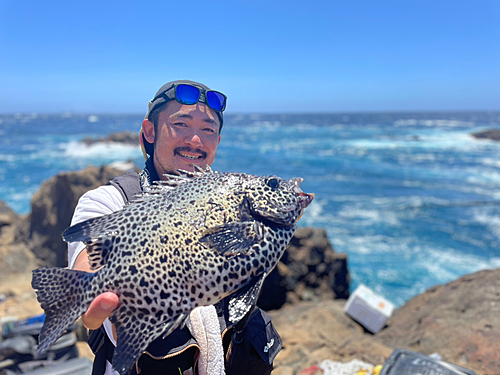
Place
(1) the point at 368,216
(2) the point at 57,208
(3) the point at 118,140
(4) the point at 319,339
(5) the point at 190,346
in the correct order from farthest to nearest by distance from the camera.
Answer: (3) the point at 118,140 → (1) the point at 368,216 → (2) the point at 57,208 → (4) the point at 319,339 → (5) the point at 190,346

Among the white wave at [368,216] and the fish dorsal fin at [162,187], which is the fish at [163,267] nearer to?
the fish dorsal fin at [162,187]

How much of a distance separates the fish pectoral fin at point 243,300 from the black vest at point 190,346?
0.34 metres

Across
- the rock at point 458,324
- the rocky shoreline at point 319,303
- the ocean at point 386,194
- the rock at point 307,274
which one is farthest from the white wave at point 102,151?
the rock at point 458,324

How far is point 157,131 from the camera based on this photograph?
243 cm

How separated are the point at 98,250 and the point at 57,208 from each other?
8270 mm

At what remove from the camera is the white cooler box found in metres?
6.35

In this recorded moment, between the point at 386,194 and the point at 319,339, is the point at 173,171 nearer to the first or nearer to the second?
the point at 319,339

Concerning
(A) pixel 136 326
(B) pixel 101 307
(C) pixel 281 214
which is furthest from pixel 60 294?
(C) pixel 281 214

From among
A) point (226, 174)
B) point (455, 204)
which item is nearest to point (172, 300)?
point (226, 174)

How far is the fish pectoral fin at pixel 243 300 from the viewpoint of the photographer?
164 cm

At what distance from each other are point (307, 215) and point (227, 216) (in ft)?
49.6

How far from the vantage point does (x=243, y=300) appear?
1.69 m

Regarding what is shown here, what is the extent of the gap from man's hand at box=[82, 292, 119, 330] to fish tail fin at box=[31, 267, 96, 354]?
5 centimetres

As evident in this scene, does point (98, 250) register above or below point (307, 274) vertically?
above
